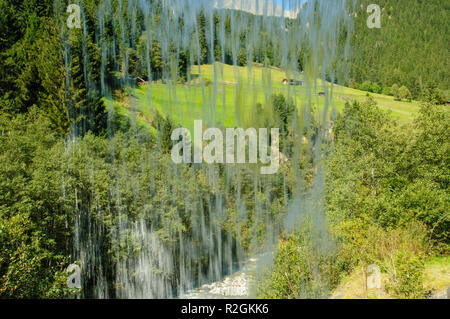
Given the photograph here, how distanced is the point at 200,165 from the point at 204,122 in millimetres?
11799

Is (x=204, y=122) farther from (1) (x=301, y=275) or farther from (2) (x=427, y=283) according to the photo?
(2) (x=427, y=283)

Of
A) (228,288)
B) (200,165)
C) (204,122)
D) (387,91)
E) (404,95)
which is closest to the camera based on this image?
(228,288)

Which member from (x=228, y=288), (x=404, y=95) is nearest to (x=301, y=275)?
(x=228, y=288)

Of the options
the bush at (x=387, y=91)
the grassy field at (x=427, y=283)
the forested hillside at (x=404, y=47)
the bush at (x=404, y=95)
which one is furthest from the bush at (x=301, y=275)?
the bush at (x=387, y=91)

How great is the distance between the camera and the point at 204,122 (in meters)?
56.8

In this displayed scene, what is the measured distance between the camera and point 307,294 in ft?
60.8

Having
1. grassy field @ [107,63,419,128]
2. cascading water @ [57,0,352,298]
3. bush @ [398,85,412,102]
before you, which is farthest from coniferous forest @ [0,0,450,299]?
bush @ [398,85,412,102]

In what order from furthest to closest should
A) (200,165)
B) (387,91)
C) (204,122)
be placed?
(387,91), (204,122), (200,165)

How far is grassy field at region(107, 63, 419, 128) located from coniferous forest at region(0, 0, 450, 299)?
336 mm

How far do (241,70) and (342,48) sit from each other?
96.1ft

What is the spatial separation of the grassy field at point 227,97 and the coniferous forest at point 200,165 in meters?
0.34

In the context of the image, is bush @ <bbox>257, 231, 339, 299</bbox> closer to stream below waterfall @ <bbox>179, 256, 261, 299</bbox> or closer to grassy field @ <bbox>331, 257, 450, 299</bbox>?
grassy field @ <bbox>331, 257, 450, 299</bbox>
